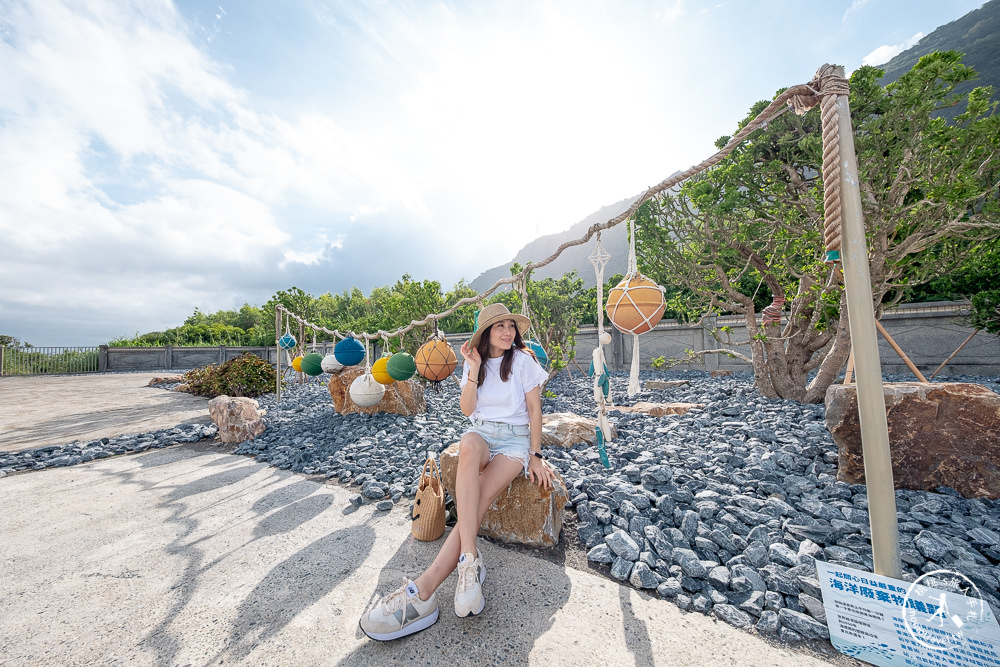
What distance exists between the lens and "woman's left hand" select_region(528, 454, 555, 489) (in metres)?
2.46

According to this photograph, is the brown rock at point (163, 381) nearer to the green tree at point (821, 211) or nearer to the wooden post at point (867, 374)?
the green tree at point (821, 211)

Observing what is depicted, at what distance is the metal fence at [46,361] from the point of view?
18297 millimetres

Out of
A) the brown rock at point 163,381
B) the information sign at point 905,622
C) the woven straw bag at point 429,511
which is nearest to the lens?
the information sign at point 905,622

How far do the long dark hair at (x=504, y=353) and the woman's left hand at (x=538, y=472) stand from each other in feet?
1.75

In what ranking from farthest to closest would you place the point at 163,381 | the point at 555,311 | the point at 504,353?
1. the point at 163,381
2. the point at 555,311
3. the point at 504,353

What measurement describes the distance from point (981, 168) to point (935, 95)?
0.84 metres

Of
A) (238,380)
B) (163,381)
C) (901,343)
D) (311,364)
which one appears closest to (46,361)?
(163,381)

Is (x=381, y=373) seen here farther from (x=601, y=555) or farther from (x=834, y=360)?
(x=834, y=360)

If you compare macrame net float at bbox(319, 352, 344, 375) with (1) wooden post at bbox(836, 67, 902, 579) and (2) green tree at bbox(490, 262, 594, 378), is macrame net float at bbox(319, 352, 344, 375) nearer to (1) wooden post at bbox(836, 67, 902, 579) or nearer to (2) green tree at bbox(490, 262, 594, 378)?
(2) green tree at bbox(490, 262, 594, 378)

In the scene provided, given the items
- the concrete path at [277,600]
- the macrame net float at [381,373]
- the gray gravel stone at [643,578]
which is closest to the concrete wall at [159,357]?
the macrame net float at [381,373]

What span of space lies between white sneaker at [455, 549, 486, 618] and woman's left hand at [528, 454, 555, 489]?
24.1 inches

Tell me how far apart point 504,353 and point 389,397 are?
425 cm

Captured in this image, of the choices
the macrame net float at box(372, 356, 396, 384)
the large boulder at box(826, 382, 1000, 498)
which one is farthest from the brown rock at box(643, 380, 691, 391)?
the macrame net float at box(372, 356, 396, 384)

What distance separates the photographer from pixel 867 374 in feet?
5.56
